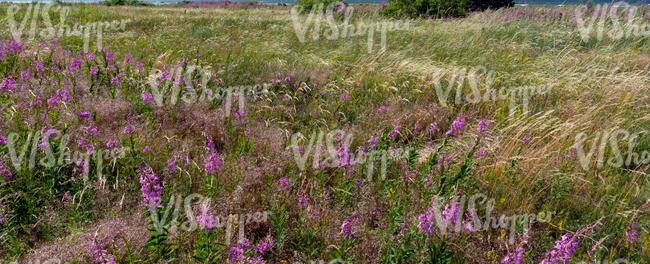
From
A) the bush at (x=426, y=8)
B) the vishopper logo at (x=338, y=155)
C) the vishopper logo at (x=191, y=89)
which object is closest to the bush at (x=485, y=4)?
the bush at (x=426, y=8)

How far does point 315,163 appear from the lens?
316 cm

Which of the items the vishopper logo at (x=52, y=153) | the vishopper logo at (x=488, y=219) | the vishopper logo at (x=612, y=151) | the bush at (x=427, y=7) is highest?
the bush at (x=427, y=7)

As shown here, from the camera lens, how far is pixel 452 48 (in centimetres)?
744

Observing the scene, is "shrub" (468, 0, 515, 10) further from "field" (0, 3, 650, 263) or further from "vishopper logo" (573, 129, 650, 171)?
"vishopper logo" (573, 129, 650, 171)

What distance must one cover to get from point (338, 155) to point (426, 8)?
564 inches

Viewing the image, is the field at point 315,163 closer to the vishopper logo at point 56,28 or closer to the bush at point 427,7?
the vishopper logo at point 56,28

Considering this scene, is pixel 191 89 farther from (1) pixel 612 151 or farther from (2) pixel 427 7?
(2) pixel 427 7

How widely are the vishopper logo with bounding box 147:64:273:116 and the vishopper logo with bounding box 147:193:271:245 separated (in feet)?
5.08

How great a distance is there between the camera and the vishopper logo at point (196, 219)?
6.94ft

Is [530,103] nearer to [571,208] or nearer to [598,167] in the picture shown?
[598,167]

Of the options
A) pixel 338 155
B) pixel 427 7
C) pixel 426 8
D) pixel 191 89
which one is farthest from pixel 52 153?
pixel 426 8

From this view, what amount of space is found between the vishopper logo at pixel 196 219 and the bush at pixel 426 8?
45.7 ft

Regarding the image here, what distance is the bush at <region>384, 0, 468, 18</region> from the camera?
15445 millimetres

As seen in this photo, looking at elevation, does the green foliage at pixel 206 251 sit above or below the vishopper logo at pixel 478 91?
below
